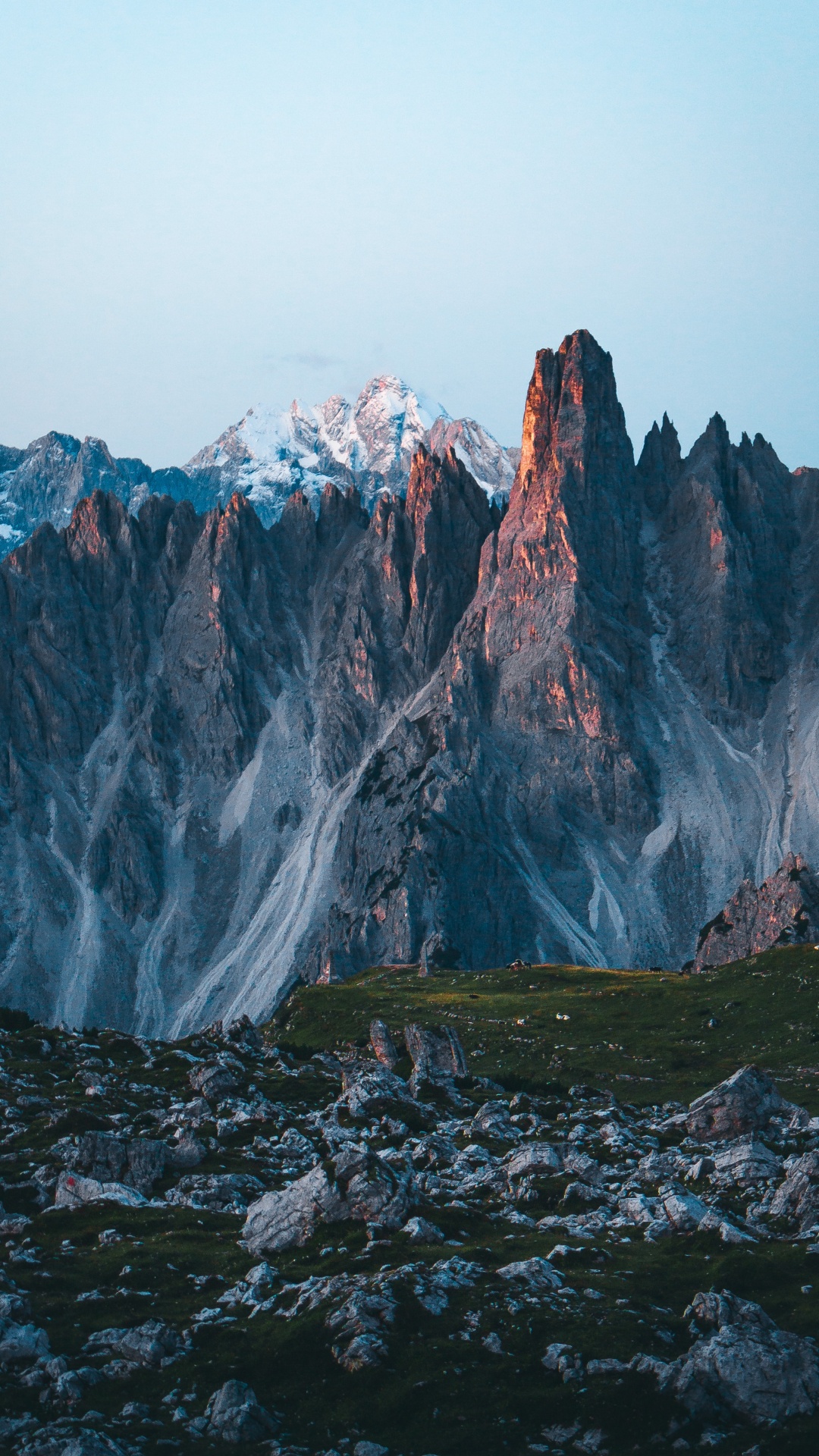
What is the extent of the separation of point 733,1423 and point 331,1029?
309ft

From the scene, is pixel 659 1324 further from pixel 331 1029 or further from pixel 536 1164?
pixel 331 1029

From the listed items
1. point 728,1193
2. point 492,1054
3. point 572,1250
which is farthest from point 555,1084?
point 572,1250

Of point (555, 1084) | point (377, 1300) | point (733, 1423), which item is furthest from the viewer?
point (555, 1084)

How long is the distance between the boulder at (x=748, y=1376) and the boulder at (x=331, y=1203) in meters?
14.5

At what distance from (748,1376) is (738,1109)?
32.2 m

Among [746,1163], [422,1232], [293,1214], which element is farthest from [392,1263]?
[746,1163]

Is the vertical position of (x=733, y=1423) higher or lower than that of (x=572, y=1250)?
lower

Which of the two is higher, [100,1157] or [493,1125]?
[493,1125]

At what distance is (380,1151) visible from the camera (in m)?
59.2

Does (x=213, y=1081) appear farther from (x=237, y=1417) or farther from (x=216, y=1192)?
(x=237, y=1417)

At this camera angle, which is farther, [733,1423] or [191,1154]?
[191,1154]

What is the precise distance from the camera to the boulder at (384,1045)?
96562 mm

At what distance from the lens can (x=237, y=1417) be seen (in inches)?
1339

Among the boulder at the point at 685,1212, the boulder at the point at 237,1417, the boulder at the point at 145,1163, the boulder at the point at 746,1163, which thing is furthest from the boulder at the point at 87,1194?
the boulder at the point at 746,1163
